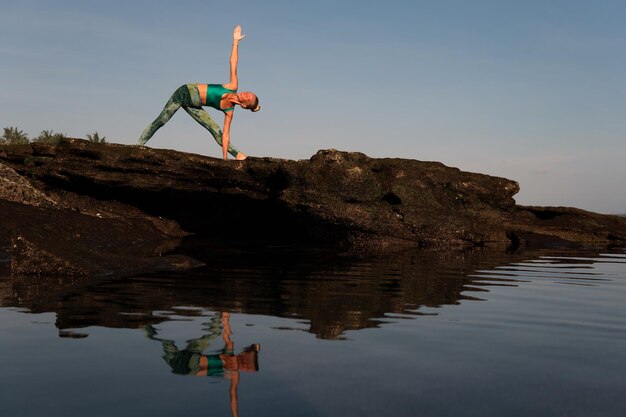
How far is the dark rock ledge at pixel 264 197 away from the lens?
18172 millimetres

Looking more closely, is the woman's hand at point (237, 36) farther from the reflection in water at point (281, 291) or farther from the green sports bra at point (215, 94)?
the reflection in water at point (281, 291)

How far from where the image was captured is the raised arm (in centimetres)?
1631

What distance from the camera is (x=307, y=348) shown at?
4.68 metres

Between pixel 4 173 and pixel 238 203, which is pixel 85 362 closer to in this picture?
pixel 4 173

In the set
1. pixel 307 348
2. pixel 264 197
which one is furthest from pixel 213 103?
pixel 307 348

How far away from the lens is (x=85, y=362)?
406 centimetres

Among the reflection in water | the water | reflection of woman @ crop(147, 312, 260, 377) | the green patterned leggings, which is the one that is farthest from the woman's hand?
reflection of woman @ crop(147, 312, 260, 377)

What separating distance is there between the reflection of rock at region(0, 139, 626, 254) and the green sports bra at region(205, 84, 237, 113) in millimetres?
1682

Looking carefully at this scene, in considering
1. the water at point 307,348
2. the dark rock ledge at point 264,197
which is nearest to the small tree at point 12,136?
the dark rock ledge at point 264,197

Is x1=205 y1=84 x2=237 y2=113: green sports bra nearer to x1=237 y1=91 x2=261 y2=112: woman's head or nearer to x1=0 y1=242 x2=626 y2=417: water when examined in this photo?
x1=237 y1=91 x2=261 y2=112: woman's head

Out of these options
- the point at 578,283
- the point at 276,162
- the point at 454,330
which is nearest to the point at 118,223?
the point at 276,162

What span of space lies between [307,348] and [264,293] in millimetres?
3196

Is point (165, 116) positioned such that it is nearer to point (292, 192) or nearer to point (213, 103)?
point (213, 103)

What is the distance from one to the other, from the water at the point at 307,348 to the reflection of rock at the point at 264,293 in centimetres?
3
